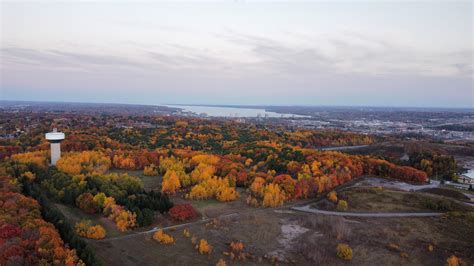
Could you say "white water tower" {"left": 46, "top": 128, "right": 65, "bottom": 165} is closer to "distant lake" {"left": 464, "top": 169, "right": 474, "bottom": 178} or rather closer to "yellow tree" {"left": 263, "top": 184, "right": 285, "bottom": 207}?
"yellow tree" {"left": 263, "top": 184, "right": 285, "bottom": 207}

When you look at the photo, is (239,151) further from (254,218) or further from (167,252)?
(167,252)

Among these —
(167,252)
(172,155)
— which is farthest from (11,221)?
(172,155)


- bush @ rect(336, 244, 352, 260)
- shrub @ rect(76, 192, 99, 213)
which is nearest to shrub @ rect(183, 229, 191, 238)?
shrub @ rect(76, 192, 99, 213)

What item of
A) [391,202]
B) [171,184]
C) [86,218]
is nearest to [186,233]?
[86,218]

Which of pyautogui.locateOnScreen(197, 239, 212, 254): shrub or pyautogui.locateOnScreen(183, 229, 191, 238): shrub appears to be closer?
pyautogui.locateOnScreen(197, 239, 212, 254): shrub

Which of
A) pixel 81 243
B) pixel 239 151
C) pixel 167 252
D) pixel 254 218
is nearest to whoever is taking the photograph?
pixel 81 243

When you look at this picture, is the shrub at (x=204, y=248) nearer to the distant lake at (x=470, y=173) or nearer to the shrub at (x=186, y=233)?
the shrub at (x=186, y=233)
